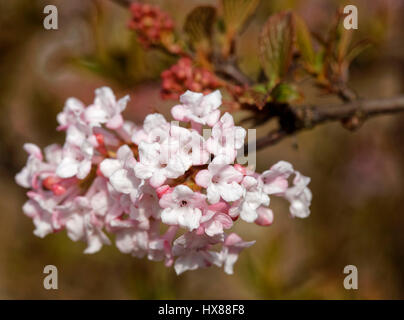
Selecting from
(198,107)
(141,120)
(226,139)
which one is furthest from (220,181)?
(141,120)

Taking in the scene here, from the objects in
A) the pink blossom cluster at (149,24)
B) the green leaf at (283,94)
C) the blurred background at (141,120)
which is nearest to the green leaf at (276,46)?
the green leaf at (283,94)

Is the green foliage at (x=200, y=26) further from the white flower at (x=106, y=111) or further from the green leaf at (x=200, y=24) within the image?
the white flower at (x=106, y=111)

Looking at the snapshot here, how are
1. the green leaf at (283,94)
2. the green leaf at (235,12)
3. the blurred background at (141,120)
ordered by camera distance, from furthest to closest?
1. the blurred background at (141,120)
2. the green leaf at (235,12)
3. the green leaf at (283,94)

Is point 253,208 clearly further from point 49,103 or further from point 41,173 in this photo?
point 49,103

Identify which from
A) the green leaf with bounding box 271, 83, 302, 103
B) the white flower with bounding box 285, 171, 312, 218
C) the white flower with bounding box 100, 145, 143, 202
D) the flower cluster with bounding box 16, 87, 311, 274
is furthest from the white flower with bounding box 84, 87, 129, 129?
the white flower with bounding box 285, 171, 312, 218

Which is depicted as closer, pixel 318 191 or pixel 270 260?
pixel 270 260

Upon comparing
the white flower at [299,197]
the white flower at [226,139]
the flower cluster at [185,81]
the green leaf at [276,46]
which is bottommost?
the white flower at [299,197]

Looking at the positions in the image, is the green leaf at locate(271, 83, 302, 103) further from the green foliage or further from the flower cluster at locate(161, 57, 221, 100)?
the green foliage
